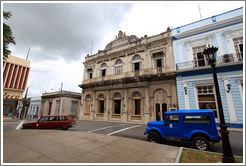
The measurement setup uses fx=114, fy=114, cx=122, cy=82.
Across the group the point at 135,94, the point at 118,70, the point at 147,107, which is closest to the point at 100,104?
the point at 118,70

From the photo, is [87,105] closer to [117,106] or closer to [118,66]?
[117,106]

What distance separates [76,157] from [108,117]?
15.8m

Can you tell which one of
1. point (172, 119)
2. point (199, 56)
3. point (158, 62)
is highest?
point (158, 62)

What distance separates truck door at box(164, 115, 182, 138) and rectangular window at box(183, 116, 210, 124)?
0.42 metres

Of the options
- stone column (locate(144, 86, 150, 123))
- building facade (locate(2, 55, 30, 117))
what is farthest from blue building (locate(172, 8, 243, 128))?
building facade (locate(2, 55, 30, 117))

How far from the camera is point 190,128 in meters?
6.07

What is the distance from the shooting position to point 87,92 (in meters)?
23.6

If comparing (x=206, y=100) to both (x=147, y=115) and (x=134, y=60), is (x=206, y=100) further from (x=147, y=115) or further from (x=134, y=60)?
(x=134, y=60)

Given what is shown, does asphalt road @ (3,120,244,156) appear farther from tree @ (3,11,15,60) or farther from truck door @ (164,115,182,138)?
tree @ (3,11,15,60)

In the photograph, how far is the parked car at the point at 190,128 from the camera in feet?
18.5

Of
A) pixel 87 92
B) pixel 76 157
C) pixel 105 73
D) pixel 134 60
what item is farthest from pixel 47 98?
pixel 76 157

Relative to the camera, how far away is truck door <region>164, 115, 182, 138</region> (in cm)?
631

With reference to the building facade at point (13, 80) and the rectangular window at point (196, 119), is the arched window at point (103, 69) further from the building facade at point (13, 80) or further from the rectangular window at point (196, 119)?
the rectangular window at point (196, 119)

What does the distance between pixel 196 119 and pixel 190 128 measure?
0.58m
